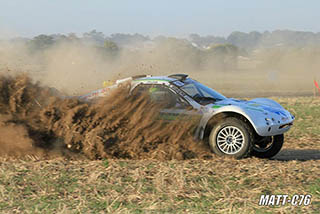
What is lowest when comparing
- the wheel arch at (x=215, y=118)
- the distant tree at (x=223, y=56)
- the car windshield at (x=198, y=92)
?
the distant tree at (x=223, y=56)

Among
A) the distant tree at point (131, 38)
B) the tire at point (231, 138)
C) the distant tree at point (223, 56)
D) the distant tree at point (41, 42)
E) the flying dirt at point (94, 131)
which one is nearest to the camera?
the tire at point (231, 138)

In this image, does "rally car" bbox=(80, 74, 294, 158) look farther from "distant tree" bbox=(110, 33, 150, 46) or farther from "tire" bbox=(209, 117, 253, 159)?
"distant tree" bbox=(110, 33, 150, 46)

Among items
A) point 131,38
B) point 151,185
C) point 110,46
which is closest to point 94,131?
point 151,185

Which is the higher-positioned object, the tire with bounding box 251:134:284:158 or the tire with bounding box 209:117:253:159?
the tire with bounding box 209:117:253:159

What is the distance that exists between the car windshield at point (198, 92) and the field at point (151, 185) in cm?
137

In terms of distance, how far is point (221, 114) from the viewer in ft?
27.1

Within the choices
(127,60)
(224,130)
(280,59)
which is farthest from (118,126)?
(280,59)

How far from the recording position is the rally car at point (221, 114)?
7.95 meters

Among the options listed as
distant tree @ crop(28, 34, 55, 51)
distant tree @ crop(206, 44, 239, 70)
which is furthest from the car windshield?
distant tree @ crop(206, 44, 239, 70)

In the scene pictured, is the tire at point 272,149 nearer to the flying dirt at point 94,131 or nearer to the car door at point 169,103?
the flying dirt at point 94,131

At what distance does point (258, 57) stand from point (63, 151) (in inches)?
1951

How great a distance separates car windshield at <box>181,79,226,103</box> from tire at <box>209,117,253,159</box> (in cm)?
74

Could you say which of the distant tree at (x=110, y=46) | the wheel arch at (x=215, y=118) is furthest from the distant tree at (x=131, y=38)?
the wheel arch at (x=215, y=118)

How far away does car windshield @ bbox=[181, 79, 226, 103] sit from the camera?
28.2 ft
